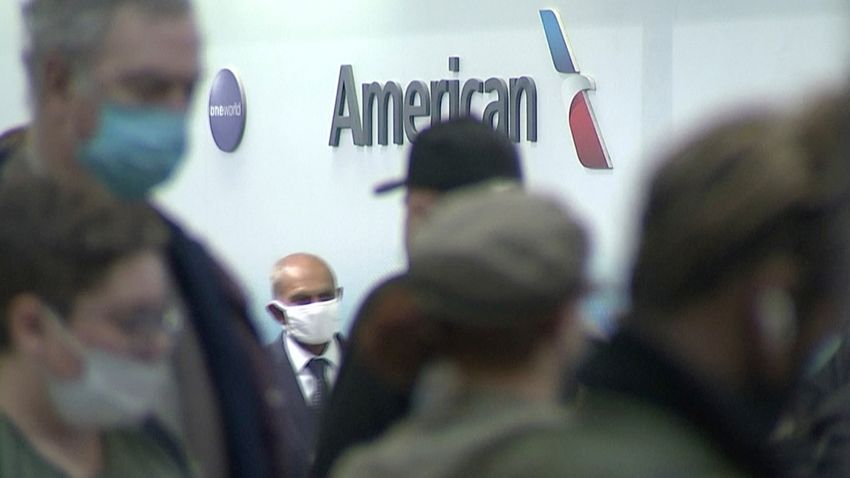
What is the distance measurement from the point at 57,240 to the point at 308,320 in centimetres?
279

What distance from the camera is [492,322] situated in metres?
1.50

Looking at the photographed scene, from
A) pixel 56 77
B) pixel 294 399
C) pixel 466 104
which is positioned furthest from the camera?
pixel 466 104

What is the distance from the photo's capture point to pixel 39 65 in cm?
187

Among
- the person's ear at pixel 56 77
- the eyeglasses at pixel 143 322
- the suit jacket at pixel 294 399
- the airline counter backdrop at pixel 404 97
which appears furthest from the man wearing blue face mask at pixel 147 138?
the airline counter backdrop at pixel 404 97

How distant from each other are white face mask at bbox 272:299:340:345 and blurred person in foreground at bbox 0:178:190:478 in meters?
2.62

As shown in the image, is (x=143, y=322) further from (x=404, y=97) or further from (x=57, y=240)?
(x=404, y=97)

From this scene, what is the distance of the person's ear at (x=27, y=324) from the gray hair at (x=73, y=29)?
Result: 0.96ft

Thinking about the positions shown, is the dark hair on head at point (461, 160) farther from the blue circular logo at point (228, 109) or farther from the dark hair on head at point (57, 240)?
the blue circular logo at point (228, 109)

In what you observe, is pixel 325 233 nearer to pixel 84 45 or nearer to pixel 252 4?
pixel 252 4

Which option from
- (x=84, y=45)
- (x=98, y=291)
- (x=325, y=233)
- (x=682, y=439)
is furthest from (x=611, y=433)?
(x=325, y=233)

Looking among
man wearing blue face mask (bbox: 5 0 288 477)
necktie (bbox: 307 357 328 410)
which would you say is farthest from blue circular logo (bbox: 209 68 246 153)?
man wearing blue face mask (bbox: 5 0 288 477)

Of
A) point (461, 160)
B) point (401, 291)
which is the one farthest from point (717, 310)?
point (461, 160)

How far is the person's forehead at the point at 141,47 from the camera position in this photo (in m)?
1.86

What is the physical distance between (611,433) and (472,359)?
22cm
